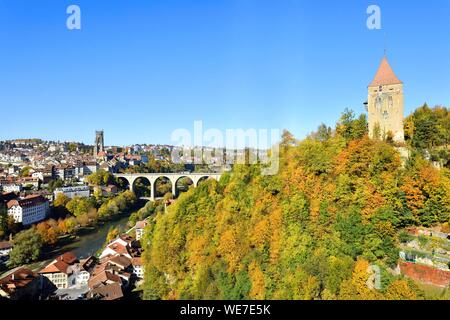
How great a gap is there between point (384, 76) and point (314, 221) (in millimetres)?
5775

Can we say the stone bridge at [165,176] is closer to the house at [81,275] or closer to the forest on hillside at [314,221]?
the house at [81,275]

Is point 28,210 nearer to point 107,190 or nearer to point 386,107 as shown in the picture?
point 107,190

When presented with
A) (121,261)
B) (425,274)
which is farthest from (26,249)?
(425,274)

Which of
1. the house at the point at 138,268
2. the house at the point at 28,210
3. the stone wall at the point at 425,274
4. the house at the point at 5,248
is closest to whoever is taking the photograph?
the stone wall at the point at 425,274

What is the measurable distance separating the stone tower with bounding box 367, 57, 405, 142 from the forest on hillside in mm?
490

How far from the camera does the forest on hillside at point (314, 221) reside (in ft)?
26.4

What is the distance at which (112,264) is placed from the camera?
14203 millimetres

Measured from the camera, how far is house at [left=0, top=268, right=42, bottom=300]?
38.3 ft

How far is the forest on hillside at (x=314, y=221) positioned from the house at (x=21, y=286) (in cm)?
402

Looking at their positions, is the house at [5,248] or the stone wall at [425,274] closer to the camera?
the stone wall at [425,274]

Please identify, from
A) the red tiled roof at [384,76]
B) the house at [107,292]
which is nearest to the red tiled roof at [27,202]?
the house at [107,292]

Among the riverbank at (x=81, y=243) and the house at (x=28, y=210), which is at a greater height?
the house at (x=28, y=210)

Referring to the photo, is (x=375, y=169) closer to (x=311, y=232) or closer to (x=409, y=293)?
(x=311, y=232)

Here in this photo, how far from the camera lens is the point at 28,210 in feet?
69.5
